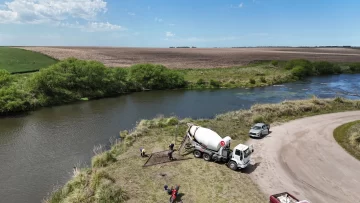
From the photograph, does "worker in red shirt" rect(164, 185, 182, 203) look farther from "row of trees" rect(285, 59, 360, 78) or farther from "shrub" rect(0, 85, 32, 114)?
"row of trees" rect(285, 59, 360, 78)

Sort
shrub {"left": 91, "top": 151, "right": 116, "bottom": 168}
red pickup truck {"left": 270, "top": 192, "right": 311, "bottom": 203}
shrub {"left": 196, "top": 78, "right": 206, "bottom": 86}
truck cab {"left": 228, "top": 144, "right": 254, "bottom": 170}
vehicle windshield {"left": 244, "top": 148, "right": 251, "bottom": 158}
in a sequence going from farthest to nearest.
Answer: shrub {"left": 196, "top": 78, "right": 206, "bottom": 86} → shrub {"left": 91, "top": 151, "right": 116, "bottom": 168} → vehicle windshield {"left": 244, "top": 148, "right": 251, "bottom": 158} → truck cab {"left": 228, "top": 144, "right": 254, "bottom": 170} → red pickup truck {"left": 270, "top": 192, "right": 311, "bottom": 203}

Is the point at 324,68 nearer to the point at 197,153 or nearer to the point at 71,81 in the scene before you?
the point at 71,81

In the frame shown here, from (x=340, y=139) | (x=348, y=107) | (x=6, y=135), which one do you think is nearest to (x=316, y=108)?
(x=348, y=107)

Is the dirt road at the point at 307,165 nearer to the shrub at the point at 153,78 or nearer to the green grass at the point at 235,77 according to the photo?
the shrub at the point at 153,78

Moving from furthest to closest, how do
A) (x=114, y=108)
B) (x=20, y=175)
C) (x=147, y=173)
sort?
(x=114, y=108) → (x=20, y=175) → (x=147, y=173)

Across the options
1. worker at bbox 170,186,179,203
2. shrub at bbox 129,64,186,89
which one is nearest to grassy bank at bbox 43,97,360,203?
worker at bbox 170,186,179,203

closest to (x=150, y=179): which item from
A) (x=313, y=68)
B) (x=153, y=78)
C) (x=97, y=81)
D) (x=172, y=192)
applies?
(x=172, y=192)

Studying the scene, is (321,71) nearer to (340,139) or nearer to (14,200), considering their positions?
(340,139)
